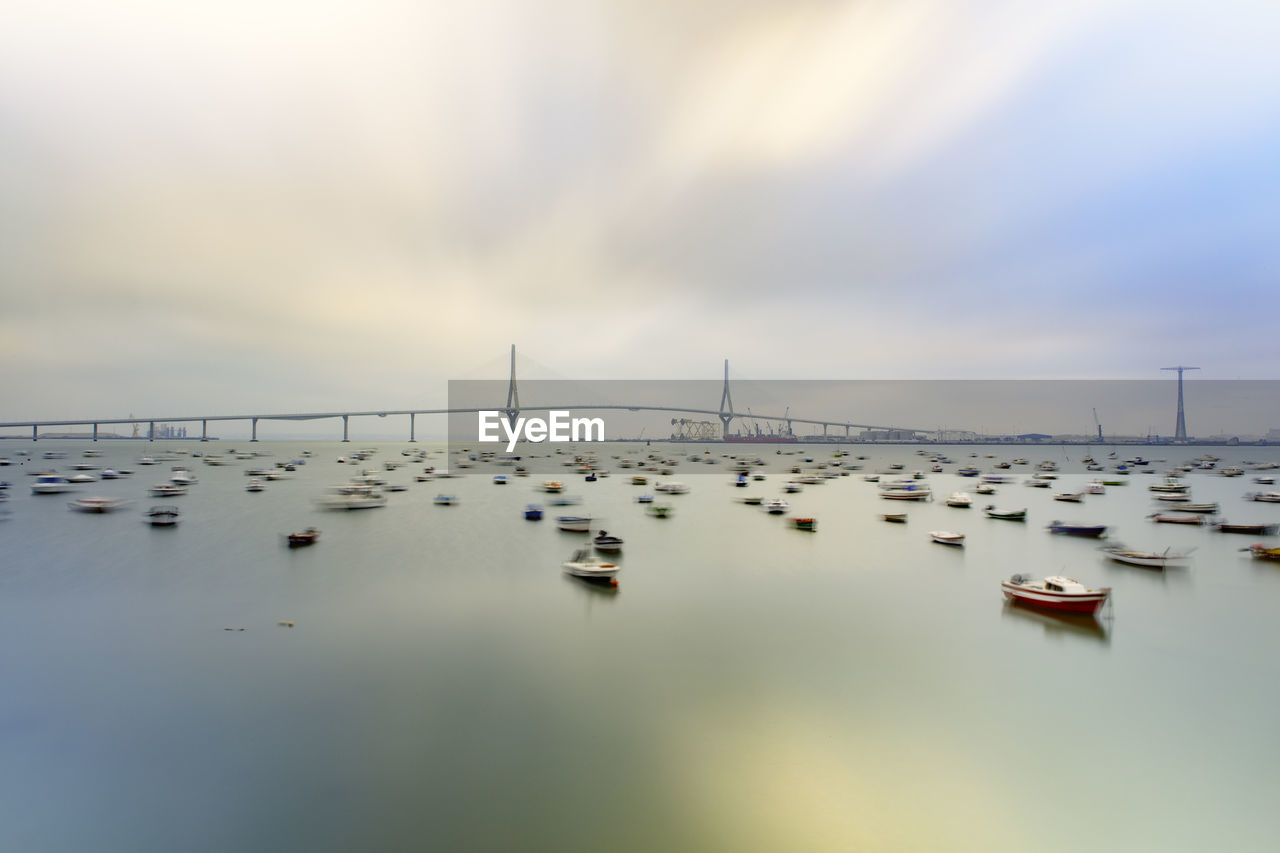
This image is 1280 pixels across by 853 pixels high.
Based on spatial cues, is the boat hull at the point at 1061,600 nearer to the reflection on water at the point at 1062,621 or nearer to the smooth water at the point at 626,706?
the reflection on water at the point at 1062,621

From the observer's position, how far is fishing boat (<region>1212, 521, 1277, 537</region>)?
25141 millimetres

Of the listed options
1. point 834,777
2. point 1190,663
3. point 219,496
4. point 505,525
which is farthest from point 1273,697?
point 219,496

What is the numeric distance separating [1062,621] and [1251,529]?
2013 centimetres

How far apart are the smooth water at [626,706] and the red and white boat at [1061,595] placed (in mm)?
455

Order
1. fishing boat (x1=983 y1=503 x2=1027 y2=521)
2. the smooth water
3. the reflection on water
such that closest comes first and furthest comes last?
the smooth water, the reflection on water, fishing boat (x1=983 y1=503 x2=1027 y2=521)

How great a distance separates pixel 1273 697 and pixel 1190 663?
1539 millimetres

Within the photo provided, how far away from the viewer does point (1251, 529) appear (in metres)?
25.4

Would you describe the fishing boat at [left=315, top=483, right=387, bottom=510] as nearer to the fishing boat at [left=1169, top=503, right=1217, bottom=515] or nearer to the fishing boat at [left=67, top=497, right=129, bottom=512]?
the fishing boat at [left=67, top=497, right=129, bottom=512]

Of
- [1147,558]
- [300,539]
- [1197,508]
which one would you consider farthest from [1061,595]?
[1197,508]

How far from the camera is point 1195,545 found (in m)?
23.6

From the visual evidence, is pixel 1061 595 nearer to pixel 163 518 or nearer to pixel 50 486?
pixel 163 518

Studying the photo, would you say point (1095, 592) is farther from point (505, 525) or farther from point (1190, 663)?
point (505, 525)

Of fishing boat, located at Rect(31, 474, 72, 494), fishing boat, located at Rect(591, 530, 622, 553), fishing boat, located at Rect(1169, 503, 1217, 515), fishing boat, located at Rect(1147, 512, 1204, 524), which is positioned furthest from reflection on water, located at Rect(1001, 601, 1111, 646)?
fishing boat, located at Rect(31, 474, 72, 494)

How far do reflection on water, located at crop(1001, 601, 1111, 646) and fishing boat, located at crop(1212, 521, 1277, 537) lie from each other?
18.4 metres
